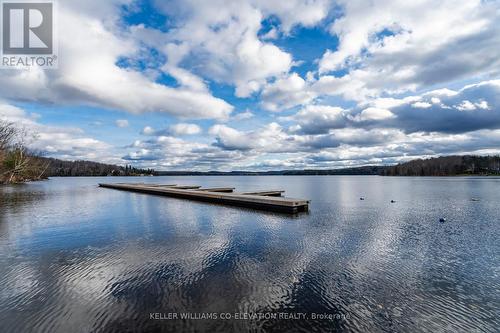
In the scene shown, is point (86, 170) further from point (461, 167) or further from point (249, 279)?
point (461, 167)

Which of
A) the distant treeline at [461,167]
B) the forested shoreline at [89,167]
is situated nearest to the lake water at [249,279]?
the forested shoreline at [89,167]

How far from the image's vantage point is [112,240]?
36.3 feet

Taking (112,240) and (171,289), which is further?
(112,240)

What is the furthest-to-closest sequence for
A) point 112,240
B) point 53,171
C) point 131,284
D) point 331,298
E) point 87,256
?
point 53,171 → point 112,240 → point 87,256 → point 131,284 → point 331,298

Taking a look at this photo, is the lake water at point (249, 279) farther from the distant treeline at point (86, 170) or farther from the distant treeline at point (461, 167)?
the distant treeline at point (86, 170)

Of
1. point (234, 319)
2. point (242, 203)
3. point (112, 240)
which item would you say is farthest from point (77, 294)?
point (242, 203)

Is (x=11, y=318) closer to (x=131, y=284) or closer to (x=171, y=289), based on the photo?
(x=131, y=284)

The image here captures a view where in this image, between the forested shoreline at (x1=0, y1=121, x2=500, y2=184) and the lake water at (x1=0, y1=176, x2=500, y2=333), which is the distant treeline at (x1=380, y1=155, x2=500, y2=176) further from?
the lake water at (x1=0, y1=176, x2=500, y2=333)

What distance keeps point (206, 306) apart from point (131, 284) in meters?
2.35

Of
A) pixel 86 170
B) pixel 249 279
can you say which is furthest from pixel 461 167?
pixel 86 170

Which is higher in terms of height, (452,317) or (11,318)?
(11,318)

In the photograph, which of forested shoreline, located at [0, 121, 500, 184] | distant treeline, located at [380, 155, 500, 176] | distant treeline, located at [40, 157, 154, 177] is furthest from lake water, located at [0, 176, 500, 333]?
distant treeline, located at [40, 157, 154, 177]

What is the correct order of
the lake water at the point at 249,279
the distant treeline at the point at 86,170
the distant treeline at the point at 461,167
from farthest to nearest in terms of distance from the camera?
1. the distant treeline at the point at 86,170
2. the distant treeline at the point at 461,167
3. the lake water at the point at 249,279

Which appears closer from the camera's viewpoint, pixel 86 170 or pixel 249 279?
pixel 249 279
